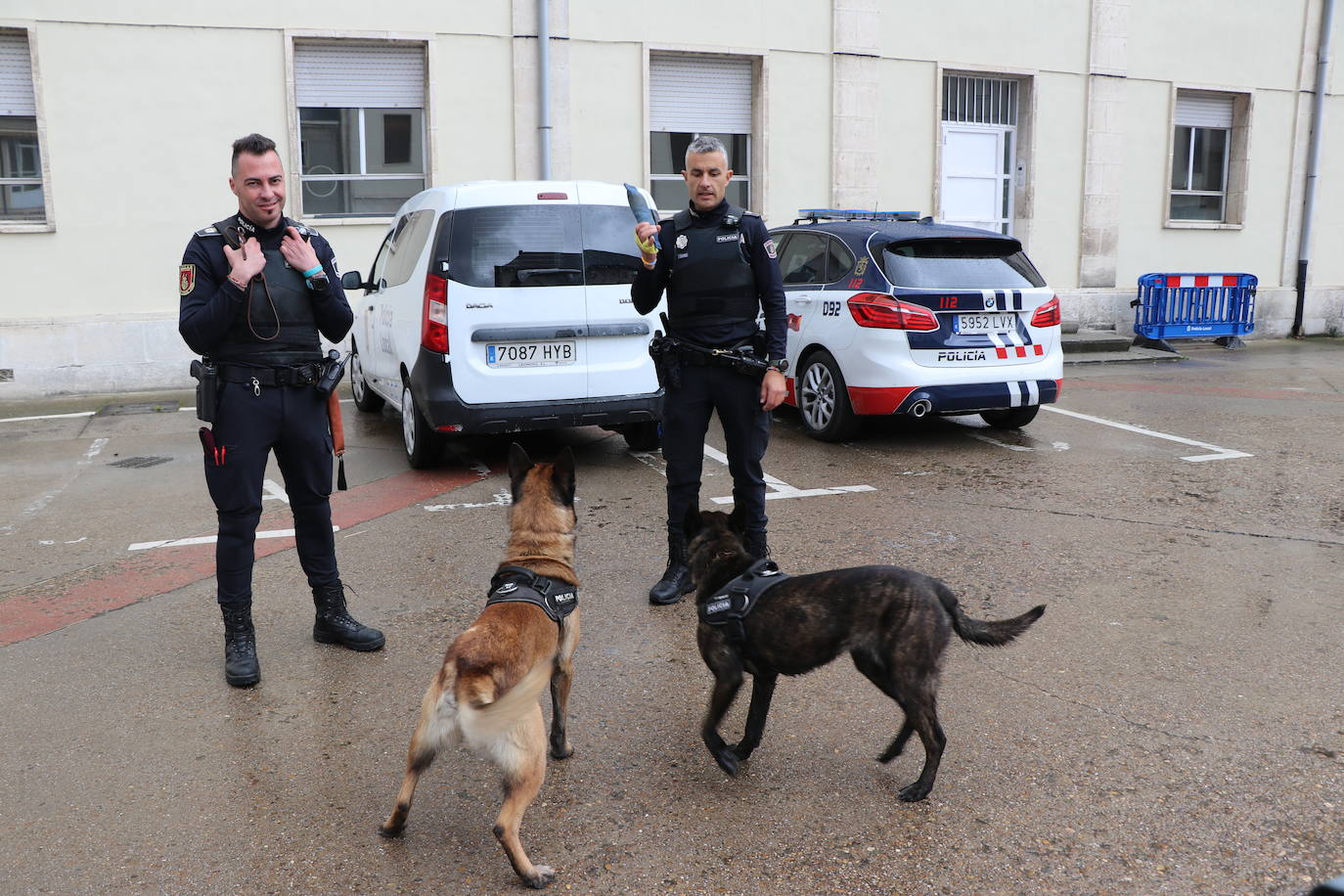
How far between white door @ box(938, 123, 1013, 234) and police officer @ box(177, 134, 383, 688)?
12.9m

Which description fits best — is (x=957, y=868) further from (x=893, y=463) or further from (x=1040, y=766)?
(x=893, y=463)

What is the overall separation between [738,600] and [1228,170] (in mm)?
17538

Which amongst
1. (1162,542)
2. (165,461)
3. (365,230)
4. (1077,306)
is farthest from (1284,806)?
(1077,306)

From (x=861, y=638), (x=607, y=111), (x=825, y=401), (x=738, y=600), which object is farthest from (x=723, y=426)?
(x=607, y=111)

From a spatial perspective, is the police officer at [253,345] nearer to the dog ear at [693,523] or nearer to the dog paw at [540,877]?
the dog ear at [693,523]

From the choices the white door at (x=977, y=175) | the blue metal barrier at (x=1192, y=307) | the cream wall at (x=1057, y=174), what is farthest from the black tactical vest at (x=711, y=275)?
the blue metal barrier at (x=1192, y=307)

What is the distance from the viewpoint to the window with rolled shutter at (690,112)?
14.0 m

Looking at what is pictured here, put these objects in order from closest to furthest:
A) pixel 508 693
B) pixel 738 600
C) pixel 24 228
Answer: pixel 508 693 → pixel 738 600 → pixel 24 228

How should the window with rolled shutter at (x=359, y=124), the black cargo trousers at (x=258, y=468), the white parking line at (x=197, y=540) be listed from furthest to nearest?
the window with rolled shutter at (x=359, y=124) → the white parking line at (x=197, y=540) → the black cargo trousers at (x=258, y=468)

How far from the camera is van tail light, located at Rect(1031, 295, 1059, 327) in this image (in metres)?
8.03

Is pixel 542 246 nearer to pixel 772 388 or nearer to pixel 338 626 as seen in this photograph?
pixel 772 388

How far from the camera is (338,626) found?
14.1 feet

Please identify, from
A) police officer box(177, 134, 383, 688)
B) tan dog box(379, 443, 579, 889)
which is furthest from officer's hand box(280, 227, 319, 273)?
tan dog box(379, 443, 579, 889)

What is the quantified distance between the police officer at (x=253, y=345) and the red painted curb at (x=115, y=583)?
1.04 m
